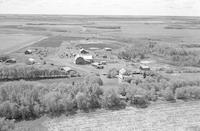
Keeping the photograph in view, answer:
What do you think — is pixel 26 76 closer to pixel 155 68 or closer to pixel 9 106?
pixel 9 106

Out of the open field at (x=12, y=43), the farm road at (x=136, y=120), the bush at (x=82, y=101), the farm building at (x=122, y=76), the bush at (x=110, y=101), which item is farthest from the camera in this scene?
the open field at (x=12, y=43)

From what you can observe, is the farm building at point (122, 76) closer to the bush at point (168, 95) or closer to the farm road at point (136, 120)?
the bush at point (168, 95)

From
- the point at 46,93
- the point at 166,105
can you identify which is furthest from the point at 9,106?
the point at 166,105

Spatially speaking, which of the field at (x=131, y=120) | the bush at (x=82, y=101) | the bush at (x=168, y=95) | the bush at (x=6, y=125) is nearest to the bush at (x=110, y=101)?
the field at (x=131, y=120)

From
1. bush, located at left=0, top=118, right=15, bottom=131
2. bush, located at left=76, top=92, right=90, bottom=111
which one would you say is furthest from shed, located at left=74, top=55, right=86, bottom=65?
bush, located at left=0, top=118, right=15, bottom=131

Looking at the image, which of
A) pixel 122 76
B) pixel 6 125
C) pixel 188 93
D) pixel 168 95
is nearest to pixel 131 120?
pixel 168 95

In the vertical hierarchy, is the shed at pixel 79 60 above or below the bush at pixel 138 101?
above

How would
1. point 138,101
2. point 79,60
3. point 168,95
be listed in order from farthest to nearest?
point 79,60, point 168,95, point 138,101

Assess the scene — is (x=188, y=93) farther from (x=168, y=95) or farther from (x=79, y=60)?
(x=79, y=60)
